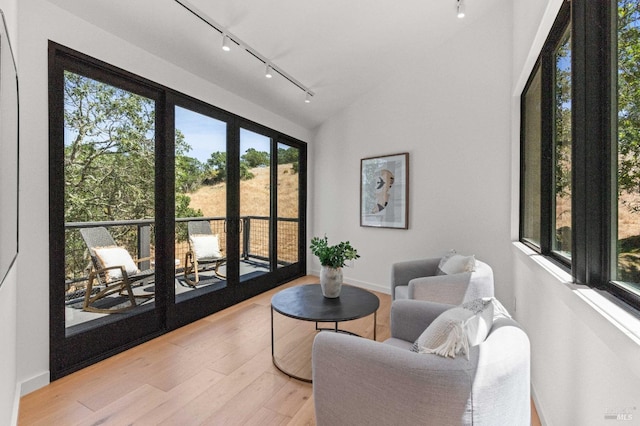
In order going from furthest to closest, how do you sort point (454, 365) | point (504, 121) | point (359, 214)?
point (359, 214)
point (504, 121)
point (454, 365)

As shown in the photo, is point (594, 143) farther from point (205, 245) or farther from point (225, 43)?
point (205, 245)

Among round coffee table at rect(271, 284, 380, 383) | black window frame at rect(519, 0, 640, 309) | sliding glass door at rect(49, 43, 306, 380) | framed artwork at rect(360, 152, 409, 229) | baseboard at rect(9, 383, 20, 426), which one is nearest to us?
black window frame at rect(519, 0, 640, 309)

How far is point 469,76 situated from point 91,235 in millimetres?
4028

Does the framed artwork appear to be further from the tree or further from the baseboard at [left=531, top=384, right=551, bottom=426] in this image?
the baseboard at [left=531, top=384, right=551, bottom=426]

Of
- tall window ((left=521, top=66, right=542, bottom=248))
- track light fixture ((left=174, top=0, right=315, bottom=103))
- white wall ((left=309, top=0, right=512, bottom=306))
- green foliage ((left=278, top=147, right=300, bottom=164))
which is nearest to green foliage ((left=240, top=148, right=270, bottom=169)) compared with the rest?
green foliage ((left=278, top=147, right=300, bottom=164))

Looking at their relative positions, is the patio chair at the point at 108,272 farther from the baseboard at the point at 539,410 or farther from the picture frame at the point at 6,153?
the baseboard at the point at 539,410

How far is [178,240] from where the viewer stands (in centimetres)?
289

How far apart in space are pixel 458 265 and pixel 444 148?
158 cm

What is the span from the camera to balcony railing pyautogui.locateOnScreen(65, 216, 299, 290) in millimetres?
2207

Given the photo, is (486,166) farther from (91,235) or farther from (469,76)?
(91,235)

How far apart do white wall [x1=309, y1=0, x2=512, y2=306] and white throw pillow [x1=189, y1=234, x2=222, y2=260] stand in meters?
1.92

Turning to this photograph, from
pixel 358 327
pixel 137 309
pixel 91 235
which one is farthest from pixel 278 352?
pixel 91 235

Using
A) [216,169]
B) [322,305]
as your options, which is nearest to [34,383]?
[322,305]

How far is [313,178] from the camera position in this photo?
4.92 metres
